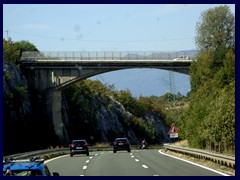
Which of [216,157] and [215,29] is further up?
[215,29]

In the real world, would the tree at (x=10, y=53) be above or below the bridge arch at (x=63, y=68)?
above

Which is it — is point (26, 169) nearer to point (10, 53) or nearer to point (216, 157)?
point (216, 157)

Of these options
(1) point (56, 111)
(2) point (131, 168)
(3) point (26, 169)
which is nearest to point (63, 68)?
(1) point (56, 111)

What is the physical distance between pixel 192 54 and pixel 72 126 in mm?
22706

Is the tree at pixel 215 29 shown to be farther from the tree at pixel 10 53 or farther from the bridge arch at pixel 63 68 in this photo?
the tree at pixel 10 53

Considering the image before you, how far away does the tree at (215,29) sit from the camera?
69.8 metres

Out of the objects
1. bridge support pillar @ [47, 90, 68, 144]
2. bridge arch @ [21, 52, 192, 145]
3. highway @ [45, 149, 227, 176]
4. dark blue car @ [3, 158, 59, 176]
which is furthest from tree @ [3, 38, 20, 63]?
dark blue car @ [3, 158, 59, 176]

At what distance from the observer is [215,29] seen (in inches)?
2761

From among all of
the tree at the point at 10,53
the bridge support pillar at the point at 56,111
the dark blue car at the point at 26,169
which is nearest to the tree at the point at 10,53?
the tree at the point at 10,53

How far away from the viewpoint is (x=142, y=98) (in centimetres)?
14075

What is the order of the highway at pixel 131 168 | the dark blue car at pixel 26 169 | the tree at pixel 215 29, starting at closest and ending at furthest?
1. the dark blue car at pixel 26 169
2. the highway at pixel 131 168
3. the tree at pixel 215 29

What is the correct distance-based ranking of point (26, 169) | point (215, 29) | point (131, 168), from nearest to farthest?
1. point (26, 169)
2. point (131, 168)
3. point (215, 29)

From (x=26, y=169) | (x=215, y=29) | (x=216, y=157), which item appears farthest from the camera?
(x=215, y=29)

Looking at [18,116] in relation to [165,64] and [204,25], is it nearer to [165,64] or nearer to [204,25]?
[165,64]
